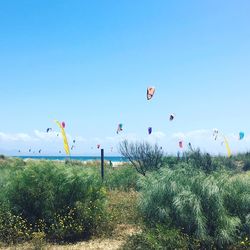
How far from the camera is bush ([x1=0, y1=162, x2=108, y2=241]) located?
11.5 meters

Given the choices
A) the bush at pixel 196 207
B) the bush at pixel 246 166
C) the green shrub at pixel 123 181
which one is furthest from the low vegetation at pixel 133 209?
the bush at pixel 246 166

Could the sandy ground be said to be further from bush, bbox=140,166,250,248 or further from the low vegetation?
bush, bbox=140,166,250,248

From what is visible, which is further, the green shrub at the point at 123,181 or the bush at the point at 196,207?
the green shrub at the point at 123,181

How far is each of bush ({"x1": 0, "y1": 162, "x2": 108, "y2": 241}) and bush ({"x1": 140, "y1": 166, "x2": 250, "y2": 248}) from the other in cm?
199

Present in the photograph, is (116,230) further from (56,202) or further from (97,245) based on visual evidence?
(56,202)

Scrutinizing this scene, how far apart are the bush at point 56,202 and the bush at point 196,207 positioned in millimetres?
1990

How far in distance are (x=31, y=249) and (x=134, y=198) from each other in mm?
5349

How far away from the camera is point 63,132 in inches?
1201

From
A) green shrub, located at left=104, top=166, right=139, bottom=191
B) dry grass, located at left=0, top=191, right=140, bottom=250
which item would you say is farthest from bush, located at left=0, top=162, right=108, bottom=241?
green shrub, located at left=104, top=166, right=139, bottom=191

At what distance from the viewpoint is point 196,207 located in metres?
9.40

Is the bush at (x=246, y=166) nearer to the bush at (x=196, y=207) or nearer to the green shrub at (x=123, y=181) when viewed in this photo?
the green shrub at (x=123, y=181)

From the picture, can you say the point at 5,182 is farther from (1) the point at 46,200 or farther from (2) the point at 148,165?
(2) the point at 148,165

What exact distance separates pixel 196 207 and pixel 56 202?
13.5 ft

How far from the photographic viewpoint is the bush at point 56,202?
11469mm
